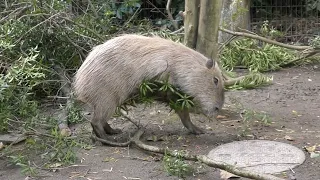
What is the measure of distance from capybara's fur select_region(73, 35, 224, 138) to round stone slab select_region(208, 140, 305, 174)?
19.0 inches

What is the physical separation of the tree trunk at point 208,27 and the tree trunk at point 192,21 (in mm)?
86

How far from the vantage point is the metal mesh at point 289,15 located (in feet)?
33.0

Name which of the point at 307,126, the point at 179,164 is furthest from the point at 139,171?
the point at 307,126

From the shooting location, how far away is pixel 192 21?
5871mm

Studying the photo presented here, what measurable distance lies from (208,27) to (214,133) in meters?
1.14

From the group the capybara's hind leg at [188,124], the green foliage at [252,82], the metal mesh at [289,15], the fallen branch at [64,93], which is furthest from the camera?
the metal mesh at [289,15]

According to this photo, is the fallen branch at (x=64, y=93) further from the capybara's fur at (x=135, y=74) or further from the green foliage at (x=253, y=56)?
the green foliage at (x=253, y=56)

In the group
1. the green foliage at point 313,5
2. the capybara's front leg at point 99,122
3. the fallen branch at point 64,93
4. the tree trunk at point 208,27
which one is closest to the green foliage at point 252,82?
the tree trunk at point 208,27

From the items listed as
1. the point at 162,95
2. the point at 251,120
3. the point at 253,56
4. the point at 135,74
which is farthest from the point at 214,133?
the point at 253,56

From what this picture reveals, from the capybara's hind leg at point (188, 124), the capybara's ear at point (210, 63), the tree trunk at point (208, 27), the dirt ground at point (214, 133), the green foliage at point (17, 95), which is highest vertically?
the tree trunk at point (208, 27)

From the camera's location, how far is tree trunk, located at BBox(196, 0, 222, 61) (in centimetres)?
567

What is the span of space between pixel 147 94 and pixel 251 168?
1.28 meters

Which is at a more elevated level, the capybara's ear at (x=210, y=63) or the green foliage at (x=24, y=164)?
the capybara's ear at (x=210, y=63)

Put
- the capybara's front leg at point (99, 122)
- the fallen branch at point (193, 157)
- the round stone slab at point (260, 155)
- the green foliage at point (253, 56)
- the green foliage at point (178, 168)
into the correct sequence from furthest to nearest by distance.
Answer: the green foliage at point (253, 56)
the capybara's front leg at point (99, 122)
the round stone slab at point (260, 155)
the green foliage at point (178, 168)
the fallen branch at point (193, 157)
